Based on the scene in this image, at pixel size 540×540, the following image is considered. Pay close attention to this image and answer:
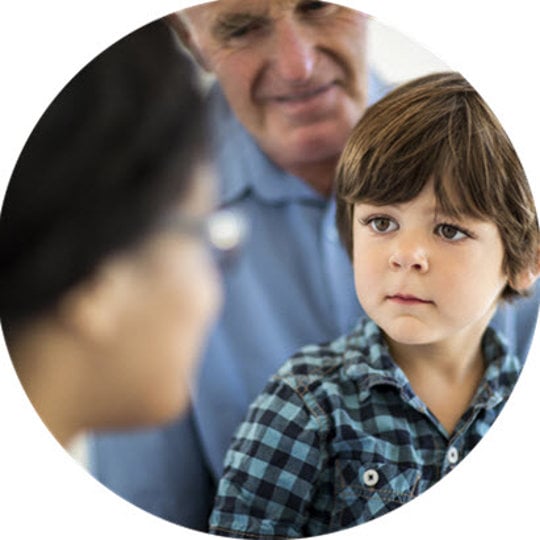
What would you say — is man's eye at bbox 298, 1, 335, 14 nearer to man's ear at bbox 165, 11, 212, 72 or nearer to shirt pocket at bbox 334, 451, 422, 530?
man's ear at bbox 165, 11, 212, 72

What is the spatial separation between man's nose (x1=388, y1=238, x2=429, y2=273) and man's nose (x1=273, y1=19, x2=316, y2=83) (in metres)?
0.22

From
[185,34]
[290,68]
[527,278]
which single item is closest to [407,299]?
[527,278]

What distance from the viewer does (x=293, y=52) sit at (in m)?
1.15

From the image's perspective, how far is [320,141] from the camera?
1.16 m

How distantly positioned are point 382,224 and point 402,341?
0.46 ft

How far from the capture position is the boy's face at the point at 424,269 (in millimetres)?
1100

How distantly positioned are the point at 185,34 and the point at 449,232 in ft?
1.26

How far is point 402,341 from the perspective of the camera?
1.15 meters

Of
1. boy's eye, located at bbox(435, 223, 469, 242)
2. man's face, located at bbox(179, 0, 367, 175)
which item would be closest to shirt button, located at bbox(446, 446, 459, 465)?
boy's eye, located at bbox(435, 223, 469, 242)

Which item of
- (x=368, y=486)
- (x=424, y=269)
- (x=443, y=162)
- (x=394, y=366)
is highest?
(x=443, y=162)

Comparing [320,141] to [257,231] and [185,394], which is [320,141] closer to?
[257,231]

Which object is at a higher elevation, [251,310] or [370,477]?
[251,310]

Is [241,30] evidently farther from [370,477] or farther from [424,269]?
[370,477]

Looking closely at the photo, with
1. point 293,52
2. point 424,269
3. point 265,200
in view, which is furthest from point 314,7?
point 424,269
